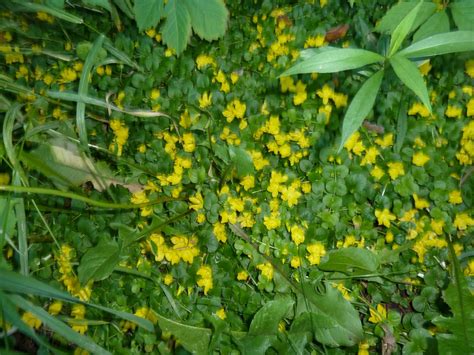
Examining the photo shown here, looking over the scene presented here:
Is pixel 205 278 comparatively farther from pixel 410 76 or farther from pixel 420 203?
pixel 410 76

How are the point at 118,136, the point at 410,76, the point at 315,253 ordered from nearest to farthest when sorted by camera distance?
the point at 410,76
the point at 315,253
the point at 118,136

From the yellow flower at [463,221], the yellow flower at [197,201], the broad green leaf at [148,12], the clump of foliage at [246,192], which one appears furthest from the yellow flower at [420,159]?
the broad green leaf at [148,12]

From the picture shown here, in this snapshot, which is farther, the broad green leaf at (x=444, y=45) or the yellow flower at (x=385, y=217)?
the yellow flower at (x=385, y=217)

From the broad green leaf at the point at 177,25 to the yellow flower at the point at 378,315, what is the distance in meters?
1.11

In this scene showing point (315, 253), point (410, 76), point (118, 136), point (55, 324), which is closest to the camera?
point (410, 76)

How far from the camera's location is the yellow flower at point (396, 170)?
5.33ft

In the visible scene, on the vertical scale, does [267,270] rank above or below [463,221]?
below

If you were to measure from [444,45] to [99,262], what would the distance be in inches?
53.4

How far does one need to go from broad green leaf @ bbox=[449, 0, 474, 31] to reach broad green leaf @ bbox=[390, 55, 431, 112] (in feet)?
1.37

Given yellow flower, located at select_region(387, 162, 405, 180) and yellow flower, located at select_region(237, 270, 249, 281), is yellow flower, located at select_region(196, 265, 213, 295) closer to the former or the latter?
yellow flower, located at select_region(237, 270, 249, 281)

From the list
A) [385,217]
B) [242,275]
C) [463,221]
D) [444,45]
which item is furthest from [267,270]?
[444,45]

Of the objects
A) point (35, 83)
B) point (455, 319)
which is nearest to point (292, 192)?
point (455, 319)

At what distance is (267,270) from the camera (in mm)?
1618

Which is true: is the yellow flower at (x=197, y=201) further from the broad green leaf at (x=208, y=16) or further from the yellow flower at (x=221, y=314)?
the broad green leaf at (x=208, y=16)
